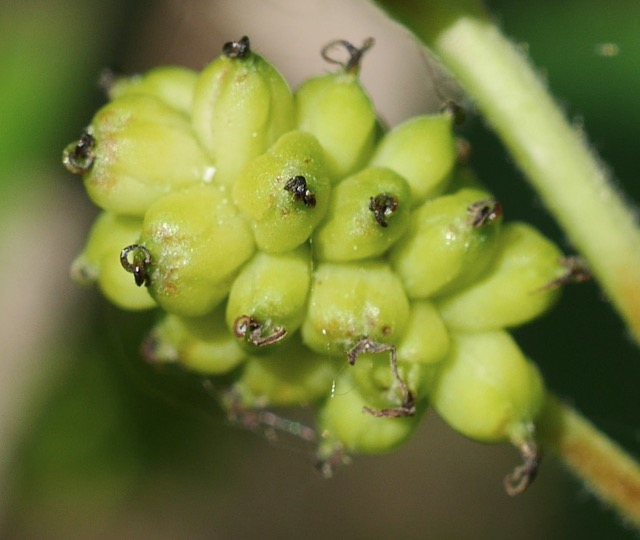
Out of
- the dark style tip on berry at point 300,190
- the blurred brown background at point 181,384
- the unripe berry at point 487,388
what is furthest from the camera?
the blurred brown background at point 181,384

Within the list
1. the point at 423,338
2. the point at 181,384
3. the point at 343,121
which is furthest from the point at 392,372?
the point at 181,384

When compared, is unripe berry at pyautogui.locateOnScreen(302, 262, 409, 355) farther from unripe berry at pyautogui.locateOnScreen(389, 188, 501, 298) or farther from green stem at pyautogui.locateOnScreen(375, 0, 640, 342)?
green stem at pyautogui.locateOnScreen(375, 0, 640, 342)

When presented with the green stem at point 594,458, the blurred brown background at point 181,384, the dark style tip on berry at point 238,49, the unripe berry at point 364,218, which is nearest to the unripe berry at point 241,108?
the dark style tip on berry at point 238,49

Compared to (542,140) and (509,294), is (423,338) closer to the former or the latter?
(509,294)

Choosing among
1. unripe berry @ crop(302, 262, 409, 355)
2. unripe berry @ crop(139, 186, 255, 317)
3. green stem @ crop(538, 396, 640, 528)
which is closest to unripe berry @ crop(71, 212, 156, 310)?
unripe berry @ crop(139, 186, 255, 317)

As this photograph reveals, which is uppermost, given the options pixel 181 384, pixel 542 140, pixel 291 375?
pixel 542 140

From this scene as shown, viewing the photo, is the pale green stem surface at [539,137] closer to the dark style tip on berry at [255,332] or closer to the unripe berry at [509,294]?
the unripe berry at [509,294]
